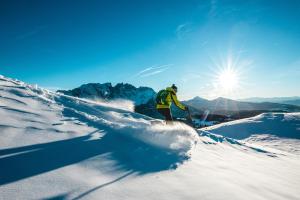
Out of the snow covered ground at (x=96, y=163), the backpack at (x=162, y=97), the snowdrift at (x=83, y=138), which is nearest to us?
the snow covered ground at (x=96, y=163)

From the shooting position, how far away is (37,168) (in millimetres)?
3992

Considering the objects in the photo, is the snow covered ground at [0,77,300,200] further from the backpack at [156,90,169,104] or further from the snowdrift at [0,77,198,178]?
the backpack at [156,90,169,104]

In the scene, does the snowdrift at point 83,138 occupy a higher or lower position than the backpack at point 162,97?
lower

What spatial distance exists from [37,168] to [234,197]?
341 centimetres

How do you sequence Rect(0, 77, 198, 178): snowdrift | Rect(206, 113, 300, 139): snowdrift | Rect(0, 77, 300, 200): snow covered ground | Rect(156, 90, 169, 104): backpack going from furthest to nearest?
Rect(206, 113, 300, 139): snowdrift < Rect(156, 90, 169, 104): backpack < Rect(0, 77, 198, 178): snowdrift < Rect(0, 77, 300, 200): snow covered ground

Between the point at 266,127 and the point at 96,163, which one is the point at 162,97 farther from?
the point at 266,127

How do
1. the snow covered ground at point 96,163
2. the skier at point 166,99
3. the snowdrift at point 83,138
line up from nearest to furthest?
the snow covered ground at point 96,163, the snowdrift at point 83,138, the skier at point 166,99

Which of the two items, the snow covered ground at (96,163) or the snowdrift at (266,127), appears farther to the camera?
the snowdrift at (266,127)

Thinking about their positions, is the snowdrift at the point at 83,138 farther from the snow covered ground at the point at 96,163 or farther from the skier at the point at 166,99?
the skier at the point at 166,99

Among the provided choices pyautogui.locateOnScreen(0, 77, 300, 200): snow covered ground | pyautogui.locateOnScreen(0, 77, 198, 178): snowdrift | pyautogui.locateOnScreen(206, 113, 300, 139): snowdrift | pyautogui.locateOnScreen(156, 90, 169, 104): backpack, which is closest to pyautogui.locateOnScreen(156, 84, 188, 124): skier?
pyautogui.locateOnScreen(156, 90, 169, 104): backpack

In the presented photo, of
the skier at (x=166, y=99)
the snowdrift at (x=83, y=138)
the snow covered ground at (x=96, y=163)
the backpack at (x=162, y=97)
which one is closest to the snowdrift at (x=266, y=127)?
the skier at (x=166, y=99)

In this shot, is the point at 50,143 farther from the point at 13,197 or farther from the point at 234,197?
the point at 234,197

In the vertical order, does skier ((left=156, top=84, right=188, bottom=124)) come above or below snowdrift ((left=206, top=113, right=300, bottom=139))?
above

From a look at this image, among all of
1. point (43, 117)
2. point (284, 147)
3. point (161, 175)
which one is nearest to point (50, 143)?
point (43, 117)
